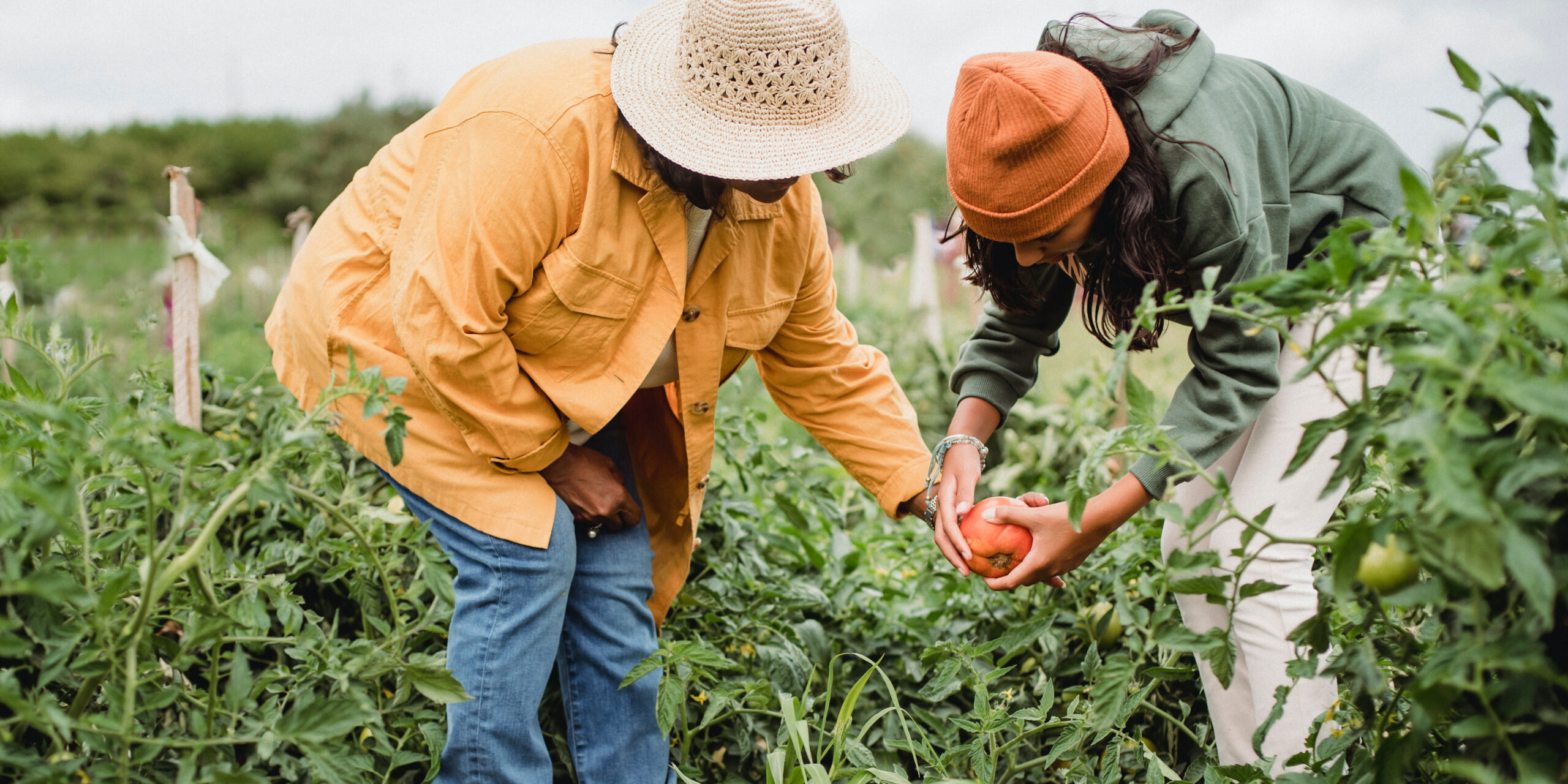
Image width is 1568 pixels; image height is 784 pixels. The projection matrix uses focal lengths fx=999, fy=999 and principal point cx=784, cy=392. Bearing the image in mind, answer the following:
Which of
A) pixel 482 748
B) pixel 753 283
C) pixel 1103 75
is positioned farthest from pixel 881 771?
pixel 1103 75

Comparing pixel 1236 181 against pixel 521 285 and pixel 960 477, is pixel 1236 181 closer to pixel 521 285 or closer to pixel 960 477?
pixel 960 477

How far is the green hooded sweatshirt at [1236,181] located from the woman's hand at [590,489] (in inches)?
35.9

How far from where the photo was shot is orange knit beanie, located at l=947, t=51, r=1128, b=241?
145cm

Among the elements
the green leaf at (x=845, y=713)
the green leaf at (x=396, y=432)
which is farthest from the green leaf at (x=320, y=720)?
the green leaf at (x=845, y=713)

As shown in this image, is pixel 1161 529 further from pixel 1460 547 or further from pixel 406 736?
pixel 406 736

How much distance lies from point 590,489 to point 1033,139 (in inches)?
38.2

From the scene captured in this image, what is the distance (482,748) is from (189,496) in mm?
754

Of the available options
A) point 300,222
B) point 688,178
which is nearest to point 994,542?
point 688,178

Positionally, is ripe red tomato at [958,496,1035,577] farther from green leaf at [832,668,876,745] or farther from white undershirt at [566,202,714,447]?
white undershirt at [566,202,714,447]

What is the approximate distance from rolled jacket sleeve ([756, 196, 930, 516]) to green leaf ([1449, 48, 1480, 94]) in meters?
1.23

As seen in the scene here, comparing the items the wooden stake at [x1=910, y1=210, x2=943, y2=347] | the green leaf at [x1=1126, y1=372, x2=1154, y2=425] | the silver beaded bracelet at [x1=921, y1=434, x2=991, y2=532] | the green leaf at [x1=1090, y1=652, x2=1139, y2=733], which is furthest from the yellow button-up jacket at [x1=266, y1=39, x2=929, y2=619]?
the wooden stake at [x1=910, y1=210, x2=943, y2=347]

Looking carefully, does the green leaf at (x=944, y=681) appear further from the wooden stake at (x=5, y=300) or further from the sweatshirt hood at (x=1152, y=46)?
the wooden stake at (x=5, y=300)

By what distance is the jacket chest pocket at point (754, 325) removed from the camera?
192cm

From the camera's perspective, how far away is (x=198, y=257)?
2.31 m
